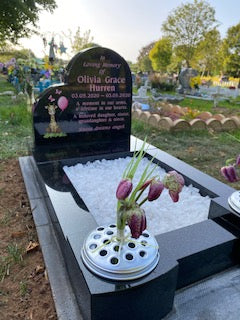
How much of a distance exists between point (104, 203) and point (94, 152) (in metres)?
1.25

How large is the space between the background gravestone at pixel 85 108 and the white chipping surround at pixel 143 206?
1.89 ft

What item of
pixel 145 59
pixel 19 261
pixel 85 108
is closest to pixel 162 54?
pixel 145 59

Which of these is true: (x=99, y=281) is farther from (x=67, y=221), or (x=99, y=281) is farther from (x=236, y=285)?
(x=236, y=285)

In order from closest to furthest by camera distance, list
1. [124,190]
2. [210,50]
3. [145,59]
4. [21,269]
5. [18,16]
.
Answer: [124,190], [21,269], [18,16], [210,50], [145,59]

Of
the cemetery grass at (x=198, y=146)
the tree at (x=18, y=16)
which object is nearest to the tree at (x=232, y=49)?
the tree at (x=18, y=16)

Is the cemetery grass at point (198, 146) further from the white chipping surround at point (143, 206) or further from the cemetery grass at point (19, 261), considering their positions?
the cemetery grass at point (19, 261)

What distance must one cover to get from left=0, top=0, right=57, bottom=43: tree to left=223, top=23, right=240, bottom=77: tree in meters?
14.0

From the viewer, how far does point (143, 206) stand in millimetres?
2459

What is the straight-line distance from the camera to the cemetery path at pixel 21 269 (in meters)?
1.56

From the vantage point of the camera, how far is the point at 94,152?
356 cm

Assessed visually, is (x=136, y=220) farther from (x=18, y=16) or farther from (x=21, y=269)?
(x=18, y=16)

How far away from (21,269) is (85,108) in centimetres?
227

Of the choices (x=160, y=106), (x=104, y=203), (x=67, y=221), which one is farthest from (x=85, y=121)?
(x=160, y=106)

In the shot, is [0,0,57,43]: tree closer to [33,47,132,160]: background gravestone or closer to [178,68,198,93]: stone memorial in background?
[178,68,198,93]: stone memorial in background
